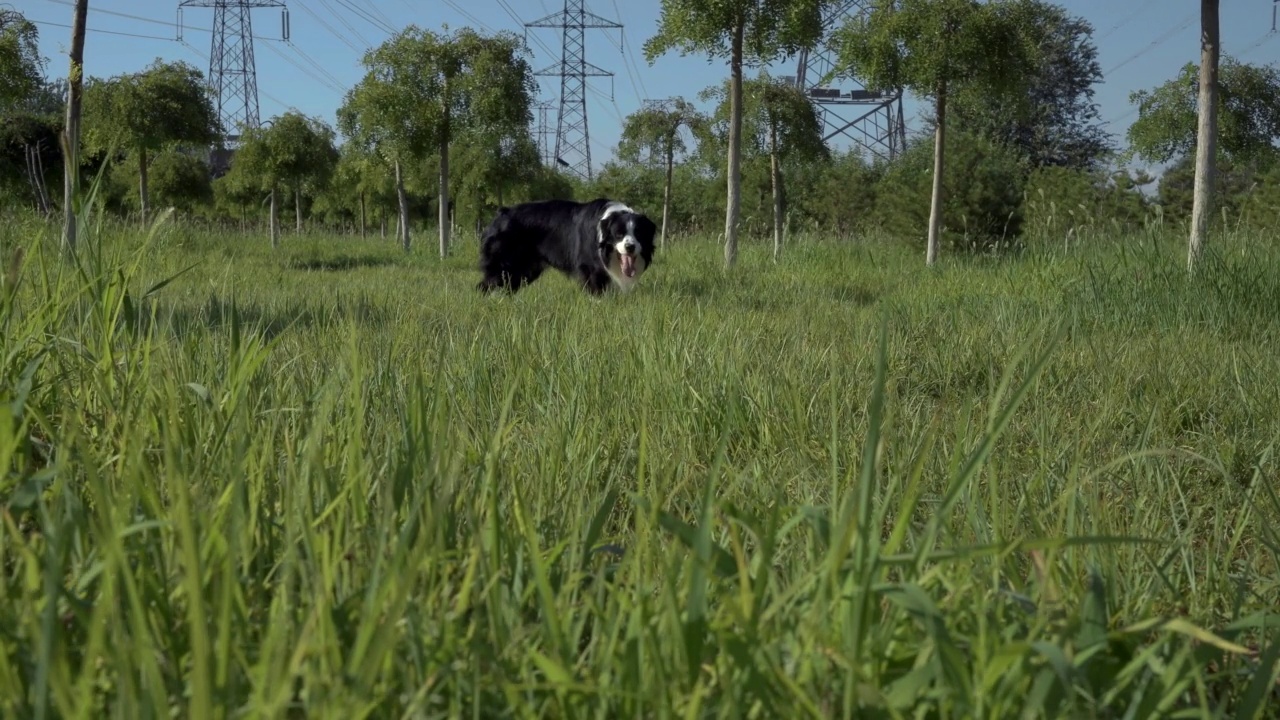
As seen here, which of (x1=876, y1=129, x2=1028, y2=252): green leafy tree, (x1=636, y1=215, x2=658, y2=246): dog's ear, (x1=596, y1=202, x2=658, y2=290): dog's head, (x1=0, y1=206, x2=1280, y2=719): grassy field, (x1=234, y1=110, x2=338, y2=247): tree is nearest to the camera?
(x1=0, y1=206, x2=1280, y2=719): grassy field

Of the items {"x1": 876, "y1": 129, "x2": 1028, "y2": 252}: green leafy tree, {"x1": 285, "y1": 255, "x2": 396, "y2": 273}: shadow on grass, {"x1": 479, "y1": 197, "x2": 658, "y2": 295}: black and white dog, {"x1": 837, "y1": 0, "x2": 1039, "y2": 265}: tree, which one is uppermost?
{"x1": 837, "y1": 0, "x2": 1039, "y2": 265}: tree

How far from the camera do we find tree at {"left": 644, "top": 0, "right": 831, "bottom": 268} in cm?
1153

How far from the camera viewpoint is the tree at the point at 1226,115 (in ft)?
33.5

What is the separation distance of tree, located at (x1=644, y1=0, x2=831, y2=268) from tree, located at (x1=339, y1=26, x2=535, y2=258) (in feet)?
21.2

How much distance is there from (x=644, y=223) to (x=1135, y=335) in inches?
165

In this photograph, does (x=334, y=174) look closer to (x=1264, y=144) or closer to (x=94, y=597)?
(x=1264, y=144)

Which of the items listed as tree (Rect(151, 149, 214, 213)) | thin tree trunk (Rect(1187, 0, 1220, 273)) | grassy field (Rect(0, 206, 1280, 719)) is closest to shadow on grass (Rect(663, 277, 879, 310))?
thin tree trunk (Rect(1187, 0, 1220, 273))

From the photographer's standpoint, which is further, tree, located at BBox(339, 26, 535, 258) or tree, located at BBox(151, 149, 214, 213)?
tree, located at BBox(151, 149, 214, 213)

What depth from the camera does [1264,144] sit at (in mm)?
10312

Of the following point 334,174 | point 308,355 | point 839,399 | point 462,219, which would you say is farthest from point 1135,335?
point 462,219

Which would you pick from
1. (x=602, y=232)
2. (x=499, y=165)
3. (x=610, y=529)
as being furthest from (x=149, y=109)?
(x=610, y=529)

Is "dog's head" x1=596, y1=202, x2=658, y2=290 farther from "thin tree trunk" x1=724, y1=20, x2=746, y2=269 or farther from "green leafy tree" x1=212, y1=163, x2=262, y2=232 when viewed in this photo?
"green leafy tree" x1=212, y1=163, x2=262, y2=232

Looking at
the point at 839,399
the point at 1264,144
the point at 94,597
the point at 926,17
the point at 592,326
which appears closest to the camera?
the point at 94,597

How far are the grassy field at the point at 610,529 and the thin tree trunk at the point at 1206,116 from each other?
3.06 m
